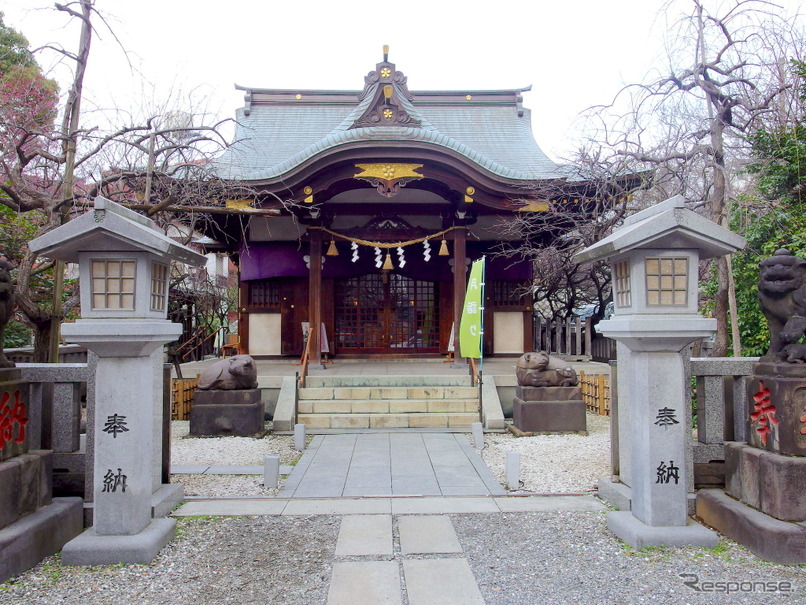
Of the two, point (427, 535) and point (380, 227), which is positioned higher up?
point (380, 227)

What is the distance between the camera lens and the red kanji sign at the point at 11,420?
4309 mm

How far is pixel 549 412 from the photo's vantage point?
31.0 ft

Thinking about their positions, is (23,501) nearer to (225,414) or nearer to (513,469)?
(513,469)

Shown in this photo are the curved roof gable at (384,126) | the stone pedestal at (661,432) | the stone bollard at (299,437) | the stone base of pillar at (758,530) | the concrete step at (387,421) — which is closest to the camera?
the stone base of pillar at (758,530)

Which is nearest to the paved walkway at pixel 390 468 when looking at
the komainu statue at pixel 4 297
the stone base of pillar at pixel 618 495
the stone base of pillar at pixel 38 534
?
the stone base of pillar at pixel 618 495

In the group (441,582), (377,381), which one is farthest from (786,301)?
(377,381)

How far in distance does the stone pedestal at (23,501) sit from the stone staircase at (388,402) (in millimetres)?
5347

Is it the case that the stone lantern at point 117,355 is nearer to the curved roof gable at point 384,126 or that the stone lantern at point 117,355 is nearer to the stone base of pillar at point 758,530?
the stone base of pillar at point 758,530

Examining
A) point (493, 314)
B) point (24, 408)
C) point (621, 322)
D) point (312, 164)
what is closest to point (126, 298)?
point (24, 408)

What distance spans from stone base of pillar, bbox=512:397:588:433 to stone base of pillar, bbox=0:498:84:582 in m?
6.73

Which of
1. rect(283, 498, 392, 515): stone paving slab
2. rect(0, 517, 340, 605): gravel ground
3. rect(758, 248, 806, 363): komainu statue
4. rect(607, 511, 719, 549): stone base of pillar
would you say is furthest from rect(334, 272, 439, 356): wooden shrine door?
rect(758, 248, 806, 363): komainu statue

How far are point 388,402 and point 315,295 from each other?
3315 mm

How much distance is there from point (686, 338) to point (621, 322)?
52 centimetres

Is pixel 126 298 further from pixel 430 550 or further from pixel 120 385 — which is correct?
pixel 430 550
